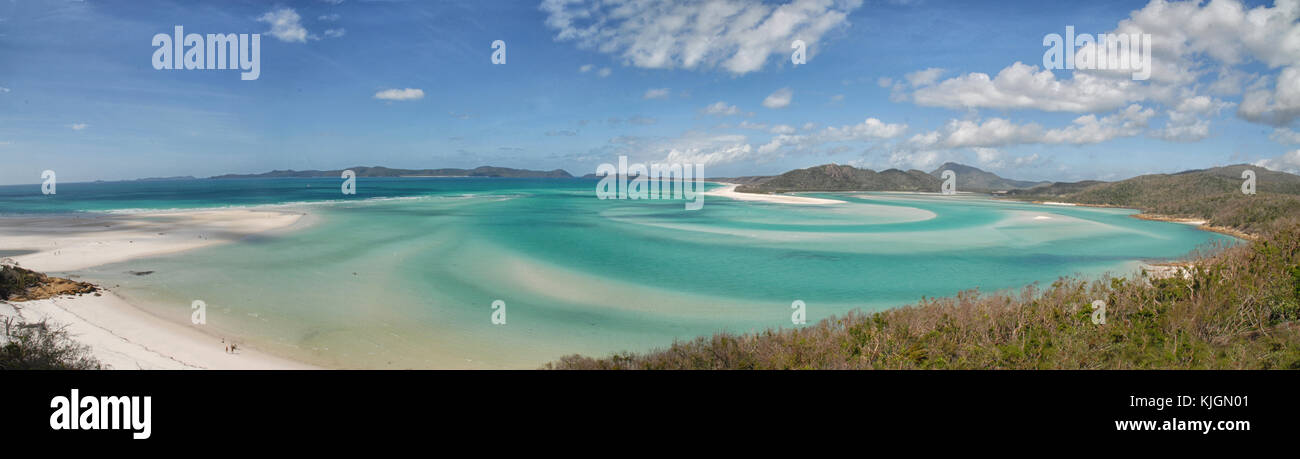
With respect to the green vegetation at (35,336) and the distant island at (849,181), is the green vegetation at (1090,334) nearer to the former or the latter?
the green vegetation at (35,336)

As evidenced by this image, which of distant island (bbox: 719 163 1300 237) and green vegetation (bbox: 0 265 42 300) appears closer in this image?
green vegetation (bbox: 0 265 42 300)

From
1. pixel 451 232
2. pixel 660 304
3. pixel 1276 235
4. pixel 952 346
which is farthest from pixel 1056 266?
pixel 451 232

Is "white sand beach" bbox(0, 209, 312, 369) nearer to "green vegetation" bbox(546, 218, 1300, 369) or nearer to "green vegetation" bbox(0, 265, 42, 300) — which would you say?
"green vegetation" bbox(0, 265, 42, 300)

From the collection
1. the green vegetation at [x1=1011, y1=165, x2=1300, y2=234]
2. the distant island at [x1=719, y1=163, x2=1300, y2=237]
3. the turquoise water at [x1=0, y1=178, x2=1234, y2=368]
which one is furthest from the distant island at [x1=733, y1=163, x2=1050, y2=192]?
the turquoise water at [x1=0, y1=178, x2=1234, y2=368]

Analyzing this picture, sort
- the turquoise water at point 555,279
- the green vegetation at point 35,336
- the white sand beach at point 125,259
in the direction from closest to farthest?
1. the green vegetation at point 35,336
2. the white sand beach at point 125,259
3. the turquoise water at point 555,279

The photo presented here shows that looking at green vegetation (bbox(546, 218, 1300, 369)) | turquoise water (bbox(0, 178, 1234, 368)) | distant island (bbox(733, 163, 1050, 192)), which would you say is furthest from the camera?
distant island (bbox(733, 163, 1050, 192))

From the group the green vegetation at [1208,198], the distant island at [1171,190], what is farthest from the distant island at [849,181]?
the green vegetation at [1208,198]
